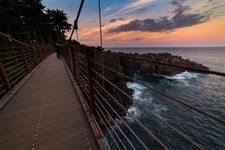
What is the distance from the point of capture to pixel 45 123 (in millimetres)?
2541

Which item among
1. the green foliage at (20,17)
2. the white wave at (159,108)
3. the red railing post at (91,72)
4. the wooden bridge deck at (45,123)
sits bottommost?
the white wave at (159,108)

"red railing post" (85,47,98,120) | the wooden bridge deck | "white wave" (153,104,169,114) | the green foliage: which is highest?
the green foliage

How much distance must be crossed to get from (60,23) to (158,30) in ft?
75.6

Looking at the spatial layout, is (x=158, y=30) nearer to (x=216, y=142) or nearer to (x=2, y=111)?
(x=216, y=142)

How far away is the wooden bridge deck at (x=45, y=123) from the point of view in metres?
2.06

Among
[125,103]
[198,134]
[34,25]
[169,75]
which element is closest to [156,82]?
[169,75]

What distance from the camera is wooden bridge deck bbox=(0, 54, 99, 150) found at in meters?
2.06

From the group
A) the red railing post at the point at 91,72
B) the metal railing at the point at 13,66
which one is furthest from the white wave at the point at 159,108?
the red railing post at the point at 91,72

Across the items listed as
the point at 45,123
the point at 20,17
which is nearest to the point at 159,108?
the point at 45,123

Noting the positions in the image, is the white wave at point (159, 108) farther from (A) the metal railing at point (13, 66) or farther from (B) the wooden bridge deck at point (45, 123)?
(B) the wooden bridge deck at point (45, 123)

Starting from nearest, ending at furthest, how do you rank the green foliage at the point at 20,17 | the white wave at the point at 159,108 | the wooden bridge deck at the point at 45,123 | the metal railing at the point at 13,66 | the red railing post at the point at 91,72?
1. the wooden bridge deck at the point at 45,123
2. the red railing post at the point at 91,72
3. the metal railing at the point at 13,66
4. the green foliage at the point at 20,17
5. the white wave at the point at 159,108

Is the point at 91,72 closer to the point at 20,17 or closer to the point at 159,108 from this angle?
the point at 159,108

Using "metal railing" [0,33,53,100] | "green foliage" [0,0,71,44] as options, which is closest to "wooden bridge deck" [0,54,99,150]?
"metal railing" [0,33,53,100]

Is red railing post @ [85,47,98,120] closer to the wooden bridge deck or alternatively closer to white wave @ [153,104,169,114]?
the wooden bridge deck
